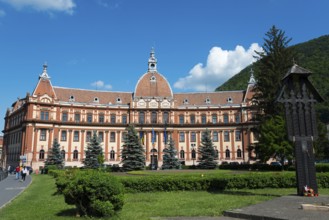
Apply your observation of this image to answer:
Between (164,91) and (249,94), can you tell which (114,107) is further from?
(249,94)

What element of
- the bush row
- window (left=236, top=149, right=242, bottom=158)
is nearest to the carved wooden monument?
the bush row

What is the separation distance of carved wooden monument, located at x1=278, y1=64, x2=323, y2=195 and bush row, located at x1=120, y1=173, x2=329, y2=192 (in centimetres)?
462

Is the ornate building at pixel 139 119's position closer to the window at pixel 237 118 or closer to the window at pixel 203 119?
the window at pixel 203 119

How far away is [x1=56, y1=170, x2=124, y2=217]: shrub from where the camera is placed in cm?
1078

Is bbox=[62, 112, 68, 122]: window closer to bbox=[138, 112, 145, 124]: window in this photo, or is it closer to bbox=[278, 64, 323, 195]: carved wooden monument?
bbox=[138, 112, 145, 124]: window

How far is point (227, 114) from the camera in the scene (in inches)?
2699

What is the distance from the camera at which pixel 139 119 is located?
6706 cm

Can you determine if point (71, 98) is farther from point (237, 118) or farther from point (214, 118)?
point (237, 118)

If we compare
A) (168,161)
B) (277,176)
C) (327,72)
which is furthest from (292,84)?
(327,72)

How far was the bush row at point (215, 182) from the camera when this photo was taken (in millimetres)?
19891

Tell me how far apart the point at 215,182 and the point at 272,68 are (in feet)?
85.4

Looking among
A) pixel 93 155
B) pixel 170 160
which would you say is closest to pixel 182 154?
pixel 170 160

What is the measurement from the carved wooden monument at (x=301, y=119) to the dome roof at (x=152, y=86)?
52.4 meters

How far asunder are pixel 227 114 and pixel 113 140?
1045 inches
